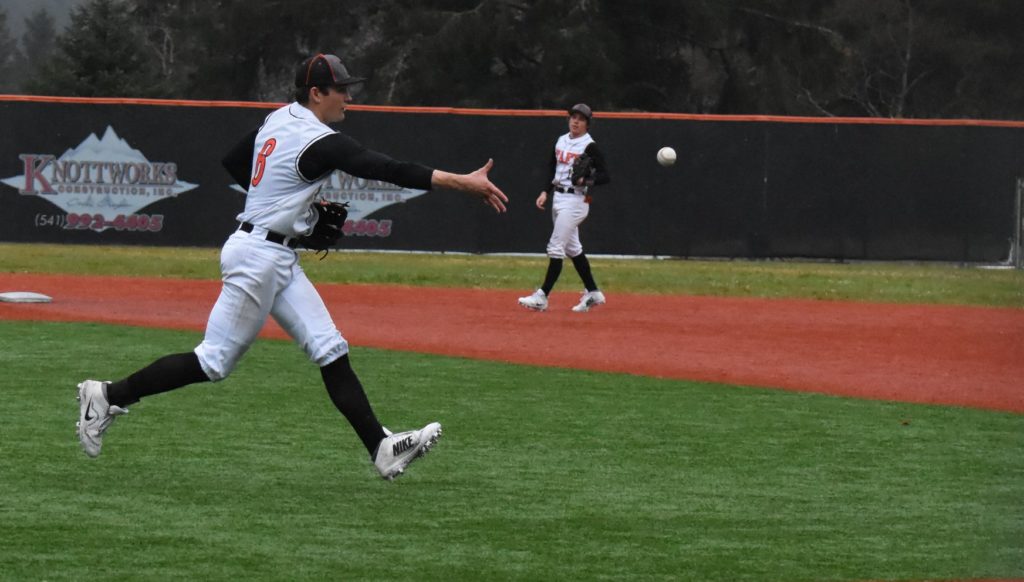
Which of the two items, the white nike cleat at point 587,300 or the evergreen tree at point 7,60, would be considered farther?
the evergreen tree at point 7,60

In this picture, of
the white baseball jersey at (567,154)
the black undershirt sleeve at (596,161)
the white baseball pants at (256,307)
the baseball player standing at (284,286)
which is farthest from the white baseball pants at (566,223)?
the white baseball pants at (256,307)

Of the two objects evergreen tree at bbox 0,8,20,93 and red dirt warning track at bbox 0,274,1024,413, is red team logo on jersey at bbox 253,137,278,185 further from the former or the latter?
evergreen tree at bbox 0,8,20,93

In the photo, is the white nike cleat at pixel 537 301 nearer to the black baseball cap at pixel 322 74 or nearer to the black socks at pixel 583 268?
the black socks at pixel 583 268

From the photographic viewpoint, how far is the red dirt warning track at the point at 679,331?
11.3 m

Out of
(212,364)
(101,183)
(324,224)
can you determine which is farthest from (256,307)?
(101,183)

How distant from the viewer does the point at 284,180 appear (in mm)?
6820

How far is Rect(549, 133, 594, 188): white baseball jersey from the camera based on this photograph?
49.9ft

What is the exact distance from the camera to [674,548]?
5859 millimetres

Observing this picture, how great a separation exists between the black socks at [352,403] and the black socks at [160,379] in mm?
525

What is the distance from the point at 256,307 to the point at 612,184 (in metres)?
17.8

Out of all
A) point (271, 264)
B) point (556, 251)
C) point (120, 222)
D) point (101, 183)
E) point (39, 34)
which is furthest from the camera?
point (39, 34)

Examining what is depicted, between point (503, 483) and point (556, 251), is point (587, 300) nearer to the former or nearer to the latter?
point (556, 251)

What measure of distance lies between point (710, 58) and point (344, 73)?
38263mm

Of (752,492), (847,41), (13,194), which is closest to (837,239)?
(13,194)
